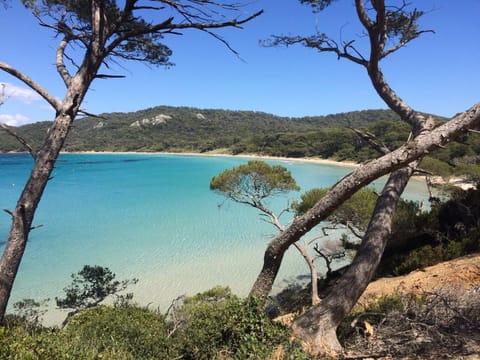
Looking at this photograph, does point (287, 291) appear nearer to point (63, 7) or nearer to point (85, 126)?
point (63, 7)

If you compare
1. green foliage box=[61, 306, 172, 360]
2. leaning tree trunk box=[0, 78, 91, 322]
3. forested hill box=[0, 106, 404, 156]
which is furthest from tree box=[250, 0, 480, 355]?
forested hill box=[0, 106, 404, 156]

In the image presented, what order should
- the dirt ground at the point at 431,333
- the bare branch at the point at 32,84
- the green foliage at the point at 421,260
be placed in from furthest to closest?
1. the green foliage at the point at 421,260
2. the bare branch at the point at 32,84
3. the dirt ground at the point at 431,333

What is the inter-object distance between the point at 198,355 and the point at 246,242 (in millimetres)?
12169

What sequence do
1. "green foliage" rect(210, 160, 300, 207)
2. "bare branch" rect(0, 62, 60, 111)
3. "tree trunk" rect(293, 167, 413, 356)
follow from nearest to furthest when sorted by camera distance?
"bare branch" rect(0, 62, 60, 111)
"tree trunk" rect(293, 167, 413, 356)
"green foliage" rect(210, 160, 300, 207)

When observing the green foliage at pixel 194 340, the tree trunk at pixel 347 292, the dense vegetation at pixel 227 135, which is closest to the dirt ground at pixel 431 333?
the tree trunk at pixel 347 292

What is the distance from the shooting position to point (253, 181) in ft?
29.0

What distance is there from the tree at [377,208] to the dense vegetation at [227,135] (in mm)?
37122

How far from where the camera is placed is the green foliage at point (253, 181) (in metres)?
8.66

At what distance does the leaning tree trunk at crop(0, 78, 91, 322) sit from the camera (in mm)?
3053

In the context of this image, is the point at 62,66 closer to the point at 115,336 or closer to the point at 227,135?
the point at 115,336

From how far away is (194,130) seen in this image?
125562 mm

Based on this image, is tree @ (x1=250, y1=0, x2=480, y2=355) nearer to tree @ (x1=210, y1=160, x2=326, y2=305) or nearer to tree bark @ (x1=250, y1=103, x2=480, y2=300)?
tree bark @ (x1=250, y1=103, x2=480, y2=300)

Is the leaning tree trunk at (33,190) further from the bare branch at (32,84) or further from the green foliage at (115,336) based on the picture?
the green foliage at (115,336)

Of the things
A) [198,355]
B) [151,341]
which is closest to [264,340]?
[198,355]
